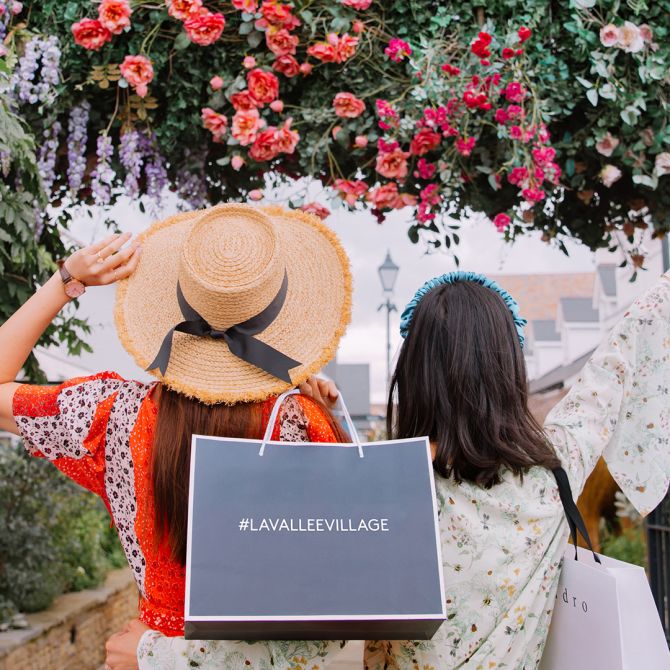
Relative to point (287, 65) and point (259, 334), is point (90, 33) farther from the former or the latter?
point (259, 334)

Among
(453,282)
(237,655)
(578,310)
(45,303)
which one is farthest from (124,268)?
(578,310)

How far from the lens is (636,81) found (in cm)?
279

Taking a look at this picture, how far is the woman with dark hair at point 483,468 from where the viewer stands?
1502 mm

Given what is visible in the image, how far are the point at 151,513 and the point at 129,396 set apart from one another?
236 millimetres

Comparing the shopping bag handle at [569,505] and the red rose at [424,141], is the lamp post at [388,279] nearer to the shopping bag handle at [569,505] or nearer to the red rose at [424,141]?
the red rose at [424,141]

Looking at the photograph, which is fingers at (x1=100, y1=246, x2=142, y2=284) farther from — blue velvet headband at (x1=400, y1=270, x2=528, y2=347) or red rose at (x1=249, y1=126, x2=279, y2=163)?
red rose at (x1=249, y1=126, x2=279, y2=163)

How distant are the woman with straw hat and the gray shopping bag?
23 cm

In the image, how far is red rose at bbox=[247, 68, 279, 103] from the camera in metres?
2.84

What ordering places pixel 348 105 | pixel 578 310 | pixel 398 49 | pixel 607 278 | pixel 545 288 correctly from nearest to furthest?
pixel 398 49, pixel 348 105, pixel 607 278, pixel 578 310, pixel 545 288

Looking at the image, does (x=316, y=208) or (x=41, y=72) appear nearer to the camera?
(x=41, y=72)

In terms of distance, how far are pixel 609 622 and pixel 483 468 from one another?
36 cm

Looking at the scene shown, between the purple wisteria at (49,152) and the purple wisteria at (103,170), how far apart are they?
0.15 m

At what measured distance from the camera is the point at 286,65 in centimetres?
286

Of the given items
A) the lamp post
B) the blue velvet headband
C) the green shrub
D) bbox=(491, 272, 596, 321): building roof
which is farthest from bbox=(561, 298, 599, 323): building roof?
the blue velvet headband
